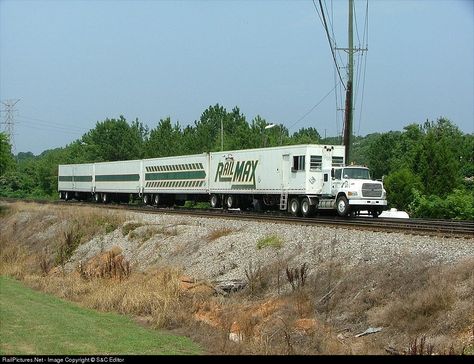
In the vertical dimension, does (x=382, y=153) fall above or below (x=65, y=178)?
above

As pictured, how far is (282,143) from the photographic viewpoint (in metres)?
69.4

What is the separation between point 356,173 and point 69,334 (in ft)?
63.5

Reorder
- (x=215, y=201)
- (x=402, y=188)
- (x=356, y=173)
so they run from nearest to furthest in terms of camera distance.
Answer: (x=356, y=173) < (x=215, y=201) < (x=402, y=188)

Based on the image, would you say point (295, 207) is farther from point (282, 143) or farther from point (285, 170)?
point (282, 143)

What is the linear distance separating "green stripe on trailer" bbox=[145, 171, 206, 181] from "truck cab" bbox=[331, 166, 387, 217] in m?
12.7

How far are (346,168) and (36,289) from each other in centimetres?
1473

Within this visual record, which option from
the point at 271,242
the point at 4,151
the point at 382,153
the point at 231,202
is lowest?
the point at 271,242

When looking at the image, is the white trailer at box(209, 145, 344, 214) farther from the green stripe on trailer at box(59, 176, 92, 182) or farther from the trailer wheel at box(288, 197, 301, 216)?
the green stripe on trailer at box(59, 176, 92, 182)

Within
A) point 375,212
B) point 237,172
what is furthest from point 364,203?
point 237,172

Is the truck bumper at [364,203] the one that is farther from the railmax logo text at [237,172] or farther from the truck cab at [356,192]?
the railmax logo text at [237,172]

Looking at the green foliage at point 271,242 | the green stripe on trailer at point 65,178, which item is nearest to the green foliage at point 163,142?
the green stripe on trailer at point 65,178

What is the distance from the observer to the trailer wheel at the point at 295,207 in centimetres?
2984

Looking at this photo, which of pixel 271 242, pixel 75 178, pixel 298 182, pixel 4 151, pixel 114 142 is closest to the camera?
pixel 271 242
